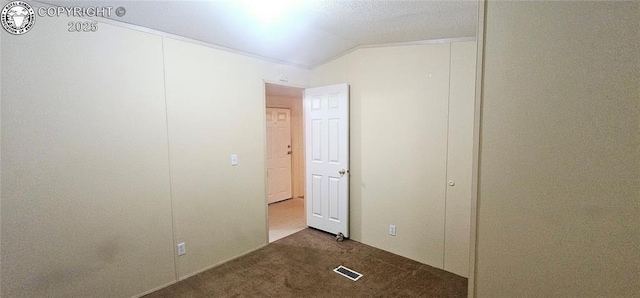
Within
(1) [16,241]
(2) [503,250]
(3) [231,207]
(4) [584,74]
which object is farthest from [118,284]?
(4) [584,74]

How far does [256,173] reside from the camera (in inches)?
120

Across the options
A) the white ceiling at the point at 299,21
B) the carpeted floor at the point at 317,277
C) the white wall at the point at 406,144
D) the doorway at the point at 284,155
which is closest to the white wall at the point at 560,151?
the white ceiling at the point at 299,21

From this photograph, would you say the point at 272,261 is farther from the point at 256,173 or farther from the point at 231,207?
the point at 256,173

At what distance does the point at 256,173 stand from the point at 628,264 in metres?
2.79

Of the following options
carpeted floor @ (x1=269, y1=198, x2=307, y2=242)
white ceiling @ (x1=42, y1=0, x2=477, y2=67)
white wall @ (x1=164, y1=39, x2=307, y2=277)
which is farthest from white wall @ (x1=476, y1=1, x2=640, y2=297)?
carpeted floor @ (x1=269, y1=198, x2=307, y2=242)

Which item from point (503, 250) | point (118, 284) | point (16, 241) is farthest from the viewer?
point (118, 284)

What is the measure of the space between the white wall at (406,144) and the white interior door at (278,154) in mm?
1801

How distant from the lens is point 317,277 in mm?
2508

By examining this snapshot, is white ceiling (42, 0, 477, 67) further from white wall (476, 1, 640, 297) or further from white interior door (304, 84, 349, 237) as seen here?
white wall (476, 1, 640, 297)

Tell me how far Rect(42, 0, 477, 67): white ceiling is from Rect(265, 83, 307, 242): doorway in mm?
1850

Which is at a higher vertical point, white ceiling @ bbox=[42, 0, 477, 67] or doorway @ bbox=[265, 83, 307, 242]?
white ceiling @ bbox=[42, 0, 477, 67]

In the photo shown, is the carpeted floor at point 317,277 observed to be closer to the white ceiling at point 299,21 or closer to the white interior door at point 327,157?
the white interior door at point 327,157

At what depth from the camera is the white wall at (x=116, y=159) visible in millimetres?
1702

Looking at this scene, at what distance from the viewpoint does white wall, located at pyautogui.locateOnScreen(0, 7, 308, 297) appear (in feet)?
5.58
